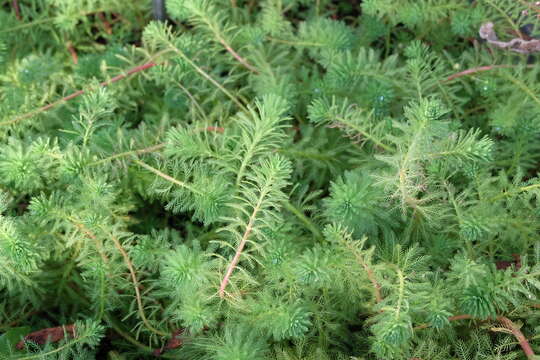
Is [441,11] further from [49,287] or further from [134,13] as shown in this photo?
[49,287]

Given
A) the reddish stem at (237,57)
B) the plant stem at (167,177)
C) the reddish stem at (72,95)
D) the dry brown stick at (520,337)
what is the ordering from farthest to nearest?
the reddish stem at (237,57)
the reddish stem at (72,95)
the plant stem at (167,177)
the dry brown stick at (520,337)

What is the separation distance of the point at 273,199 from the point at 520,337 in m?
0.69

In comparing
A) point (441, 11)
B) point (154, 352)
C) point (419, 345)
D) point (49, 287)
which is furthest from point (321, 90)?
point (49, 287)

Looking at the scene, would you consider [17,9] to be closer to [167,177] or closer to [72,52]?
[72,52]

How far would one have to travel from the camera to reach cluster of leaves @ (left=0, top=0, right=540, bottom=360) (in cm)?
130

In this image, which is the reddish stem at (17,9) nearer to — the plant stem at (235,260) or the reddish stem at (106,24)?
the reddish stem at (106,24)

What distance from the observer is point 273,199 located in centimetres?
135

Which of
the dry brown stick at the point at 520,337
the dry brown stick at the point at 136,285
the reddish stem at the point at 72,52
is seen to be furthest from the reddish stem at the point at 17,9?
the dry brown stick at the point at 520,337

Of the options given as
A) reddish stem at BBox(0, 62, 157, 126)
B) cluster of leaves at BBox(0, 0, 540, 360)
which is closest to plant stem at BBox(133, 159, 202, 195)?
cluster of leaves at BBox(0, 0, 540, 360)

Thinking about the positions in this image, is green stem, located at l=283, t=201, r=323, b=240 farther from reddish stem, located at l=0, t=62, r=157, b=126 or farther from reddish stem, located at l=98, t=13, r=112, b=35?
reddish stem, located at l=98, t=13, r=112, b=35

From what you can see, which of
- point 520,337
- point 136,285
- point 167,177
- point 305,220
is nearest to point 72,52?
point 167,177

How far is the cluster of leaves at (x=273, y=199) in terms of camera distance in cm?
130

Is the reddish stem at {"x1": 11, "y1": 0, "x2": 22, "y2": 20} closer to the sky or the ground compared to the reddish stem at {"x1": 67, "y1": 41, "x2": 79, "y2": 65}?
closer to the sky

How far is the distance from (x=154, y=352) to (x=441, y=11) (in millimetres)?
1458
